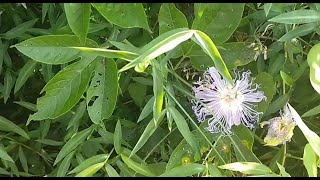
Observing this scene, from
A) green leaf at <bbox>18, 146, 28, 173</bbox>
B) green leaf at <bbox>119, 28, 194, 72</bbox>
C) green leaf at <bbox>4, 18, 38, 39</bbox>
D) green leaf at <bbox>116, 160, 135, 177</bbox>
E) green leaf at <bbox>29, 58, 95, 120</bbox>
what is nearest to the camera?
green leaf at <bbox>119, 28, 194, 72</bbox>

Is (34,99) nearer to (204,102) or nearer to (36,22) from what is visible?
(36,22)

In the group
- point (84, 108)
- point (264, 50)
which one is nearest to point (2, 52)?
point (84, 108)

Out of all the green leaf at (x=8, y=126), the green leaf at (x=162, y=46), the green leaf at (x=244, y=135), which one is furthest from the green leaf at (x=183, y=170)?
the green leaf at (x=8, y=126)

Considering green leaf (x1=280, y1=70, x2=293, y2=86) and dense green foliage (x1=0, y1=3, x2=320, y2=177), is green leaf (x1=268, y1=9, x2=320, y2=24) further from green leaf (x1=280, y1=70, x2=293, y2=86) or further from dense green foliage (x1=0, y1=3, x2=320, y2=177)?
green leaf (x1=280, y1=70, x2=293, y2=86)

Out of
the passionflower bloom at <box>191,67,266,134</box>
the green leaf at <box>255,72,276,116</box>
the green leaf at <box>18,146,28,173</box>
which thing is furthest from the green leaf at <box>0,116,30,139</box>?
the green leaf at <box>255,72,276,116</box>

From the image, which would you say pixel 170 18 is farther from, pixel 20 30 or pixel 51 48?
pixel 20 30

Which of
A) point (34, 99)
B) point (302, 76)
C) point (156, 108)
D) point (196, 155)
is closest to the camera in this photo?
point (156, 108)

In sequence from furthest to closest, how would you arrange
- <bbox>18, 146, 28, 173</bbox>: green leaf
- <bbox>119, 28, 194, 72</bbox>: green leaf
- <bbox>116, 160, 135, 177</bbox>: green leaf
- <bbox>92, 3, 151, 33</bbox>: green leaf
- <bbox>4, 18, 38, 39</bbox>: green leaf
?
<bbox>18, 146, 28, 173</bbox>: green leaf < <bbox>4, 18, 38, 39</bbox>: green leaf < <bbox>116, 160, 135, 177</bbox>: green leaf < <bbox>92, 3, 151, 33</bbox>: green leaf < <bbox>119, 28, 194, 72</bbox>: green leaf
